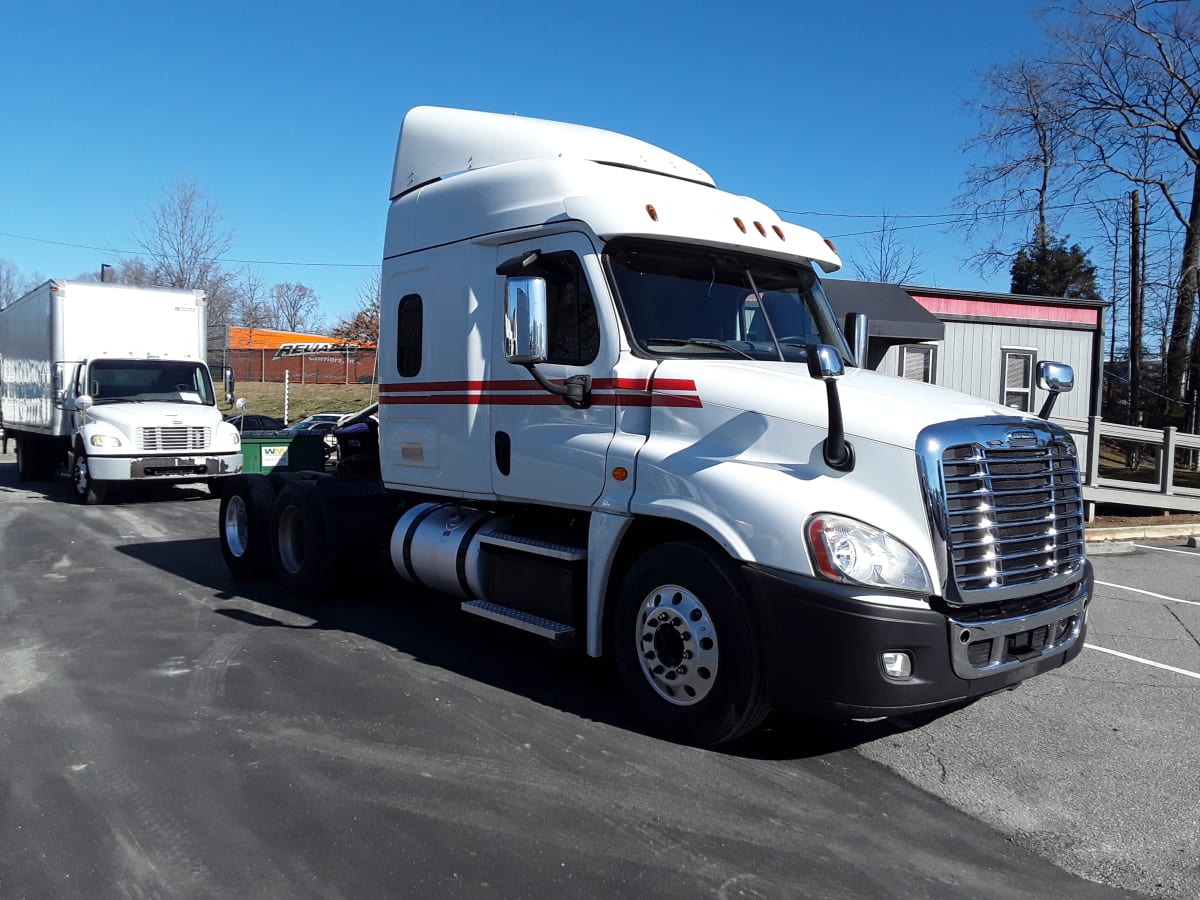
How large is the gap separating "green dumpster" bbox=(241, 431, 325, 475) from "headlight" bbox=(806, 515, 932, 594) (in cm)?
597

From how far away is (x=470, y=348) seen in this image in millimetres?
5953

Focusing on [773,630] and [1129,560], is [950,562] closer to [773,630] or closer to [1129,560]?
[773,630]

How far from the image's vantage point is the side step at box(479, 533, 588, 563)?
515 centimetres

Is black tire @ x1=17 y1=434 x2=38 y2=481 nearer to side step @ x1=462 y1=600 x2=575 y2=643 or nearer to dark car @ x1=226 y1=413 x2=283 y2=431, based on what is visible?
dark car @ x1=226 y1=413 x2=283 y2=431

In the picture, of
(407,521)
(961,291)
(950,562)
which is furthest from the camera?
(961,291)

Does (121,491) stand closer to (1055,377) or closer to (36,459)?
(36,459)

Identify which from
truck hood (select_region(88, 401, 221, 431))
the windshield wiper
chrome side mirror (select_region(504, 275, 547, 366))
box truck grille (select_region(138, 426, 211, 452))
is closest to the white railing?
the windshield wiper

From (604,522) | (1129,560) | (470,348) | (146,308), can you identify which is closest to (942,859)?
(604,522)

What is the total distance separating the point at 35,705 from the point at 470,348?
314cm

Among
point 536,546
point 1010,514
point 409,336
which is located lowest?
point 536,546

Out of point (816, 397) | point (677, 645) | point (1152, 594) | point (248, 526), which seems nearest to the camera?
point (816, 397)

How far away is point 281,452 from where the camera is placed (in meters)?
12.5

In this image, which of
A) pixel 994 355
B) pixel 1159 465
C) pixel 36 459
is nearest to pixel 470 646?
pixel 1159 465

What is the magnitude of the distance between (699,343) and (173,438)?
11.4 metres
